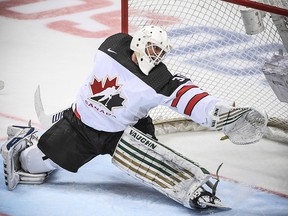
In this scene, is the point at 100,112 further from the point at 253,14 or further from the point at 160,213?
the point at 253,14

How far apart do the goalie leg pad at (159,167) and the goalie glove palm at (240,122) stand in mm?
186

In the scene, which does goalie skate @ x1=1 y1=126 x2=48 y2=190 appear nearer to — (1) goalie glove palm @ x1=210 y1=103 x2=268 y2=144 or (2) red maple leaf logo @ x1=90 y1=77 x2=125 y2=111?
(2) red maple leaf logo @ x1=90 y1=77 x2=125 y2=111

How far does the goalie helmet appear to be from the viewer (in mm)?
3131

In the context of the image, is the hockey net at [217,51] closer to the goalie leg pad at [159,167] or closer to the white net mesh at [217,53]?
the white net mesh at [217,53]

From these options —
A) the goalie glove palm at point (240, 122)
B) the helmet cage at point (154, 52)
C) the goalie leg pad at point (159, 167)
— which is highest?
the helmet cage at point (154, 52)

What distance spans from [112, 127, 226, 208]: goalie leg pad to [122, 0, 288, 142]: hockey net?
68 centimetres

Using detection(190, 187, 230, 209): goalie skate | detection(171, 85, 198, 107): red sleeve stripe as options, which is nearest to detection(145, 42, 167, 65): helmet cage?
detection(171, 85, 198, 107): red sleeve stripe

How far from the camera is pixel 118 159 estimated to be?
328cm

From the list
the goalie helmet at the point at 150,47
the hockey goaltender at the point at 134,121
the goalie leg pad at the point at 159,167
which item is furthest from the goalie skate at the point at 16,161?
the goalie helmet at the point at 150,47

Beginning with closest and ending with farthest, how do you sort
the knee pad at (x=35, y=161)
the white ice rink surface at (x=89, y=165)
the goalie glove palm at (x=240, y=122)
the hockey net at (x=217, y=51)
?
the goalie glove palm at (x=240, y=122) → the white ice rink surface at (x=89, y=165) → the knee pad at (x=35, y=161) → the hockey net at (x=217, y=51)

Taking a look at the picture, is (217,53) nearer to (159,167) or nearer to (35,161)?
(159,167)

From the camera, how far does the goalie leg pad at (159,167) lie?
3.19 metres

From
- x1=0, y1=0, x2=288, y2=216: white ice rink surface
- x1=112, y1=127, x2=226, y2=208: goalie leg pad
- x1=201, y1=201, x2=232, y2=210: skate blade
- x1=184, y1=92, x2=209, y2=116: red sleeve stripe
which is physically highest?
x1=184, y1=92, x2=209, y2=116: red sleeve stripe

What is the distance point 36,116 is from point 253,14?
1.23 m
